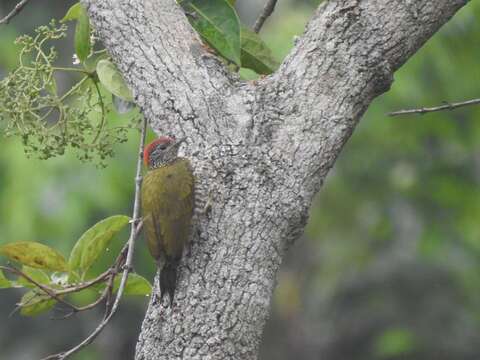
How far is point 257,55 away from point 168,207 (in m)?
0.81

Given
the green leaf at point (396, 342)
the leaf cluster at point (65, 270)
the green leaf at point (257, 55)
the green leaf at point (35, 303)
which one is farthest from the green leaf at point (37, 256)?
the green leaf at point (396, 342)

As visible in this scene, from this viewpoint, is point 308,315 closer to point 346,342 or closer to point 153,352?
point 346,342

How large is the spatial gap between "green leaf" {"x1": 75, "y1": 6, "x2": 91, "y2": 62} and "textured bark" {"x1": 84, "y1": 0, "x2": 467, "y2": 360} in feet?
1.16

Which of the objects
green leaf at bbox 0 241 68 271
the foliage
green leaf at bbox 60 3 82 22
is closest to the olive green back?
the foliage

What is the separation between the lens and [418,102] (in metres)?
7.36

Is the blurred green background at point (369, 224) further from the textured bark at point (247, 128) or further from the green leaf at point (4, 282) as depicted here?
the textured bark at point (247, 128)

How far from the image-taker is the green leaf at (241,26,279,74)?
12.8 feet

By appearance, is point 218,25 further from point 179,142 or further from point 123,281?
point 123,281

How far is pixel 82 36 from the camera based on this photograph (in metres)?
3.73

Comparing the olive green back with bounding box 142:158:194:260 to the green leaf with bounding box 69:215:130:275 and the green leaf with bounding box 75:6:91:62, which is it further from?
the green leaf with bounding box 75:6:91:62

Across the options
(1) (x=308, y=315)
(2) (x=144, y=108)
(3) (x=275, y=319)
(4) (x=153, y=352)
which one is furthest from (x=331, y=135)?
(3) (x=275, y=319)

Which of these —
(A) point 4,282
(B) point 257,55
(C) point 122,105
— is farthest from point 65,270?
(B) point 257,55

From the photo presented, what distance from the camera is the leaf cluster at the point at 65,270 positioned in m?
3.45

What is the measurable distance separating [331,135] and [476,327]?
644 centimetres
